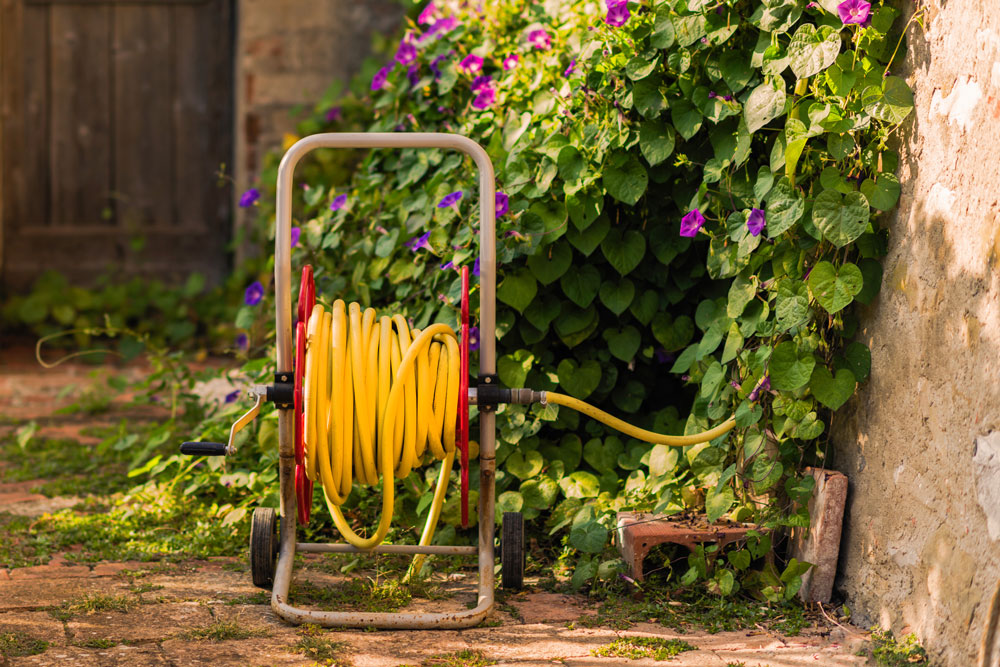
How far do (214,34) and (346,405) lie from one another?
4.70 meters

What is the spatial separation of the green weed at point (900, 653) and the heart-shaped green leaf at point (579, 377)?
113 cm

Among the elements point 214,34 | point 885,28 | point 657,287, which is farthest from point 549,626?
point 214,34

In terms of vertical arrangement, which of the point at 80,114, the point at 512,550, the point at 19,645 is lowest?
the point at 19,645

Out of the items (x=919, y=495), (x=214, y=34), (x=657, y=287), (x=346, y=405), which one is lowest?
(x=919, y=495)

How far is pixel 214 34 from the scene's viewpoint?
6465 millimetres

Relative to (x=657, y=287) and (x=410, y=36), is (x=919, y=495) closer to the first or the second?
(x=657, y=287)

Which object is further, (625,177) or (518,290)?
(518,290)

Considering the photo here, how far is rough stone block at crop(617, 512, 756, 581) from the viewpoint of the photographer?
9.00 feet

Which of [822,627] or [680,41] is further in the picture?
[680,41]

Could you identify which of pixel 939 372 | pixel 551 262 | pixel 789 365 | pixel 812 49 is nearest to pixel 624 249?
pixel 551 262

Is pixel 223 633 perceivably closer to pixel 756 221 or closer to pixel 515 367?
pixel 515 367

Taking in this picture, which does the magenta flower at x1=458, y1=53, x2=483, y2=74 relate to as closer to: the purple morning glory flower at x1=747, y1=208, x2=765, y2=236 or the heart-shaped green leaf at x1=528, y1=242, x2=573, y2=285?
the heart-shaped green leaf at x1=528, y1=242, x2=573, y2=285

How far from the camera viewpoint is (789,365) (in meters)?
2.55

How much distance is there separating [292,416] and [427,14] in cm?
210
